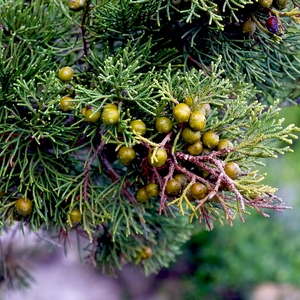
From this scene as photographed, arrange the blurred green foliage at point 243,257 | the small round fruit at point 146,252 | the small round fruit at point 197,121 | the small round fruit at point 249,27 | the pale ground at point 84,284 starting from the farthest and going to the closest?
the pale ground at point 84,284
the blurred green foliage at point 243,257
the small round fruit at point 146,252
the small round fruit at point 249,27
the small round fruit at point 197,121

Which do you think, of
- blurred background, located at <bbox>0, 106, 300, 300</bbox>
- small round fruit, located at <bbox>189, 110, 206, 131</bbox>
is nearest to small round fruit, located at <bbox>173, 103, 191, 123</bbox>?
small round fruit, located at <bbox>189, 110, 206, 131</bbox>

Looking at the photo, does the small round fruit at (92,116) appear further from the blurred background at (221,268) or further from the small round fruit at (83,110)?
the blurred background at (221,268)

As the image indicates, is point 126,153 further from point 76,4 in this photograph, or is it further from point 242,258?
point 242,258

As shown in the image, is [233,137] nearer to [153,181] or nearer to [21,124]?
[153,181]

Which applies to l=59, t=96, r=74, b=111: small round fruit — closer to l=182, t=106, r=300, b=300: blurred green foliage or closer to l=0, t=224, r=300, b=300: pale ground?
l=182, t=106, r=300, b=300: blurred green foliage

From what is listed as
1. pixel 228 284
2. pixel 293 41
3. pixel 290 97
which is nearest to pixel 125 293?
pixel 228 284

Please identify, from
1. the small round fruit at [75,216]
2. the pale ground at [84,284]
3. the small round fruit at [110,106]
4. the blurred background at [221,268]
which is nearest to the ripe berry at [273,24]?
the small round fruit at [110,106]
